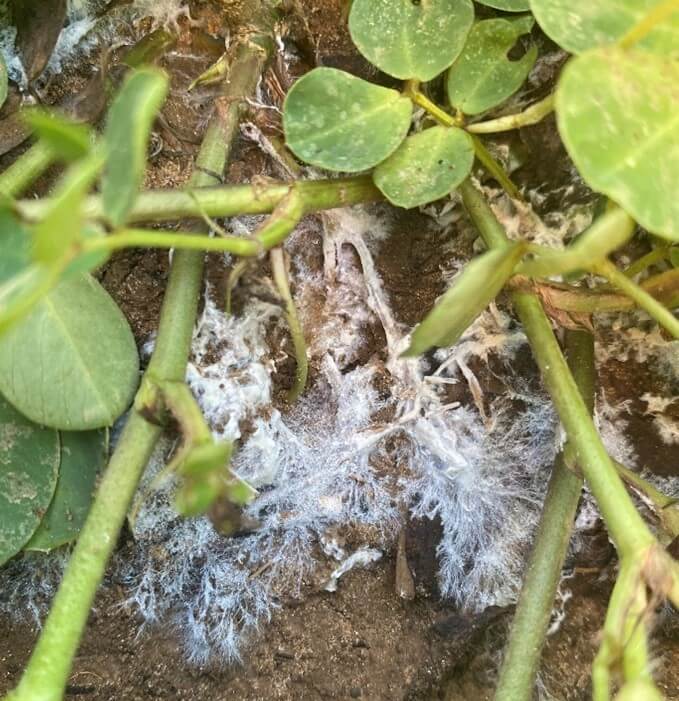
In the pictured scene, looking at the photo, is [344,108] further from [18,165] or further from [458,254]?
[18,165]

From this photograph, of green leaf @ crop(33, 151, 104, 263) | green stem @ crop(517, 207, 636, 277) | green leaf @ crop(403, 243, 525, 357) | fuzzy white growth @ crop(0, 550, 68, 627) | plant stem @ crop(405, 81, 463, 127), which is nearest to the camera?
green leaf @ crop(33, 151, 104, 263)

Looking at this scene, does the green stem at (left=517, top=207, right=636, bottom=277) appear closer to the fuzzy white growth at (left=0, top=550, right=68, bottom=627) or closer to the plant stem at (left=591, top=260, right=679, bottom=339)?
the plant stem at (left=591, top=260, right=679, bottom=339)

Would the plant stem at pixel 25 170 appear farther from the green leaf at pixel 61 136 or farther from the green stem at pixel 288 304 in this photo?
the green leaf at pixel 61 136

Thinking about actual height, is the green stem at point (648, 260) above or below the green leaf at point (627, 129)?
below

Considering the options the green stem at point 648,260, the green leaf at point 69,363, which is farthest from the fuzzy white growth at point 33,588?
the green stem at point 648,260

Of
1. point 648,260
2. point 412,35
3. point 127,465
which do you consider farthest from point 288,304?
point 648,260

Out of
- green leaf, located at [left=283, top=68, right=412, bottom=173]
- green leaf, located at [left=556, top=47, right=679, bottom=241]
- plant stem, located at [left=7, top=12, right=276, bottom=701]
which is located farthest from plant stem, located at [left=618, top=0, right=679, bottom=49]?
plant stem, located at [left=7, top=12, right=276, bottom=701]
